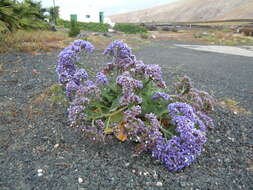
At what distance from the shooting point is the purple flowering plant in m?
2.12

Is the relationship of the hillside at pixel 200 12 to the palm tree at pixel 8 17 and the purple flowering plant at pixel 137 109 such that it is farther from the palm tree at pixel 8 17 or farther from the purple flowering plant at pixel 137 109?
the purple flowering plant at pixel 137 109

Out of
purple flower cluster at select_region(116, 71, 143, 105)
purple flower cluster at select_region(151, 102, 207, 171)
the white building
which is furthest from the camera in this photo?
the white building

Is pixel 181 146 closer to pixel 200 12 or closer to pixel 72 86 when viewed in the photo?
pixel 72 86

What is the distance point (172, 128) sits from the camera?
235 centimetres

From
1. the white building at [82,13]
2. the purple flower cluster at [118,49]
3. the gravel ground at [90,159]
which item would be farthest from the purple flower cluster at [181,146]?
the white building at [82,13]

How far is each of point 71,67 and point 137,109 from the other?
3.26ft

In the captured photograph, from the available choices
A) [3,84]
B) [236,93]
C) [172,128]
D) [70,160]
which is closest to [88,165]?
[70,160]

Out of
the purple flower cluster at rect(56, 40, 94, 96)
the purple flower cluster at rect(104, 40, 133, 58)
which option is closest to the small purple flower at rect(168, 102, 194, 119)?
the purple flower cluster at rect(104, 40, 133, 58)

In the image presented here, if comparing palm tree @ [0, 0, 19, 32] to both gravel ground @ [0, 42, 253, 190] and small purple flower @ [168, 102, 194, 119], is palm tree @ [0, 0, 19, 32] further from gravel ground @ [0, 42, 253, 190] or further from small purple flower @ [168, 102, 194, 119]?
small purple flower @ [168, 102, 194, 119]

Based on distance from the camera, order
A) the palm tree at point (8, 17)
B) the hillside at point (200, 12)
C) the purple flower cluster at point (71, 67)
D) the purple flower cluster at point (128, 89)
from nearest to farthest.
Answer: the purple flower cluster at point (128, 89)
the purple flower cluster at point (71, 67)
the palm tree at point (8, 17)
the hillside at point (200, 12)

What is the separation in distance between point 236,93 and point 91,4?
3846 cm

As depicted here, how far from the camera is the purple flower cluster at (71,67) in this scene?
2.52 metres

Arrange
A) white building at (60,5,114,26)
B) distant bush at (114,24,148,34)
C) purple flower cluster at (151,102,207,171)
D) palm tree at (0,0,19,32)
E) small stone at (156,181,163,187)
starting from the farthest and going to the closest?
white building at (60,5,114,26) < distant bush at (114,24,148,34) < palm tree at (0,0,19,32) < purple flower cluster at (151,102,207,171) < small stone at (156,181,163,187)

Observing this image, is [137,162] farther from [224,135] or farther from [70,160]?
[224,135]
